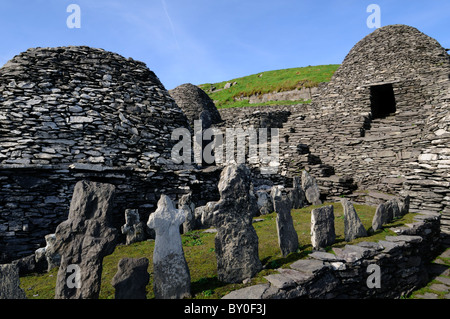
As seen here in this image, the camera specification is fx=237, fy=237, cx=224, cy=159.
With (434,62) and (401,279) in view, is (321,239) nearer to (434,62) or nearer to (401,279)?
(401,279)

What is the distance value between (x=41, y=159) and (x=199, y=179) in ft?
20.0

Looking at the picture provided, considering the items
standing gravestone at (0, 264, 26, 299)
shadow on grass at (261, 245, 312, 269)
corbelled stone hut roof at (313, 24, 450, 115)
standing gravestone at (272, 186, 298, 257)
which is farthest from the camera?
corbelled stone hut roof at (313, 24, 450, 115)

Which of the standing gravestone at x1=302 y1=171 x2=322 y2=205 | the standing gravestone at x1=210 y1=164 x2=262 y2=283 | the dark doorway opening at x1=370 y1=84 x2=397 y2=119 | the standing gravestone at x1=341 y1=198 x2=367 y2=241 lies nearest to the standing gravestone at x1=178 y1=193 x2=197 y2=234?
the standing gravestone at x1=210 y1=164 x2=262 y2=283

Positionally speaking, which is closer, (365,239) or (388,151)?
(365,239)

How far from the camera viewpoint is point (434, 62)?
68.3 ft

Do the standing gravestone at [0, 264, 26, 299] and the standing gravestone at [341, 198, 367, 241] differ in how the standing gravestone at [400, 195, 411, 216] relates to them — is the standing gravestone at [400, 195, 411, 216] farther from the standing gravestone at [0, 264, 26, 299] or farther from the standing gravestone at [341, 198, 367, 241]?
the standing gravestone at [0, 264, 26, 299]

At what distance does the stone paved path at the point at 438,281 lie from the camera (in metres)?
5.93

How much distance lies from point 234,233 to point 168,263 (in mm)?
1370

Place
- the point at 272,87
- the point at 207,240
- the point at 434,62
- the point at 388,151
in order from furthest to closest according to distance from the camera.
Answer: the point at 272,87, the point at 434,62, the point at 388,151, the point at 207,240

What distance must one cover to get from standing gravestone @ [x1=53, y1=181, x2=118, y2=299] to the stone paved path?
7351 mm

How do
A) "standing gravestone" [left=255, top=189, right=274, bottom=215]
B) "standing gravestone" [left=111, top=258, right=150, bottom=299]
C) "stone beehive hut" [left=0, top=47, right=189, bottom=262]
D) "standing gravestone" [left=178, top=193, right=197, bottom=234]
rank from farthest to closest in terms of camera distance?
"standing gravestone" [left=255, top=189, right=274, bottom=215]
"standing gravestone" [left=178, top=193, right=197, bottom=234]
"stone beehive hut" [left=0, top=47, right=189, bottom=262]
"standing gravestone" [left=111, top=258, right=150, bottom=299]

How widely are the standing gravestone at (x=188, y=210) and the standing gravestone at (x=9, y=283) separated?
17.1 ft

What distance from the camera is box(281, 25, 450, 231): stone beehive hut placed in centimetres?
1001
